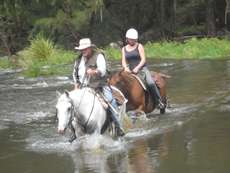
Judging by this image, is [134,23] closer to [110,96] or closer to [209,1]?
[209,1]

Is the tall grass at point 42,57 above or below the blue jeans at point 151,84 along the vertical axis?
below

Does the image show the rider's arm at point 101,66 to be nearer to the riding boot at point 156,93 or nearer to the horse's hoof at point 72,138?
the horse's hoof at point 72,138

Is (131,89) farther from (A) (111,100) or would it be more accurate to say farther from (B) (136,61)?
(A) (111,100)

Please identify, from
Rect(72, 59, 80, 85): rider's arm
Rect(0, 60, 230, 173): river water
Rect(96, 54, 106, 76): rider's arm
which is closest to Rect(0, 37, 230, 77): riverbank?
Rect(0, 60, 230, 173): river water

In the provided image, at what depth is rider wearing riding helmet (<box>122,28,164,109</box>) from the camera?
538 inches

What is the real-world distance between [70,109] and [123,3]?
38440 millimetres

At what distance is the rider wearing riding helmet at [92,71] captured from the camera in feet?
36.3

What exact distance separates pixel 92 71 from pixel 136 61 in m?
3.02

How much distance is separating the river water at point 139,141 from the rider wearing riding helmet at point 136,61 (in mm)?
685

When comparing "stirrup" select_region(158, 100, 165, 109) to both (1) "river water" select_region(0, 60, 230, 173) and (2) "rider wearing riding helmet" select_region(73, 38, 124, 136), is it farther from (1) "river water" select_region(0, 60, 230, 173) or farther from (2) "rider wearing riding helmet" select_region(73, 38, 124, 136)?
(2) "rider wearing riding helmet" select_region(73, 38, 124, 136)

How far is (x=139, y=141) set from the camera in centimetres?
1127

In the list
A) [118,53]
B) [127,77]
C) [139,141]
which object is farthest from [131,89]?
[118,53]

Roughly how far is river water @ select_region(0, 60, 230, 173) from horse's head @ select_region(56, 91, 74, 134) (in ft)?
1.95

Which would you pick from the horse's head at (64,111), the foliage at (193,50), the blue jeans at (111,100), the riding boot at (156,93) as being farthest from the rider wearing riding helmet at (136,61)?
the foliage at (193,50)
